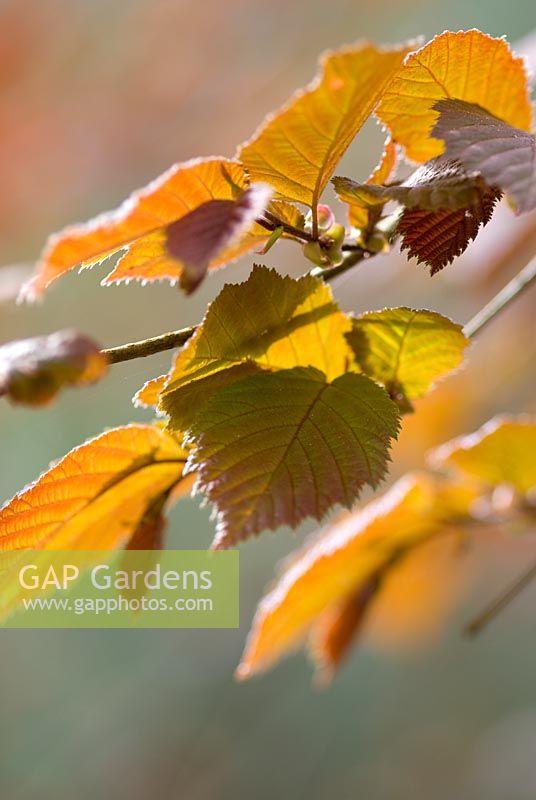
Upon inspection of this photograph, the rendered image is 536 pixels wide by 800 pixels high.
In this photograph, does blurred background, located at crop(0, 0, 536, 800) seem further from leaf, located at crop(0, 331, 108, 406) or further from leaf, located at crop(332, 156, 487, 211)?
leaf, located at crop(0, 331, 108, 406)

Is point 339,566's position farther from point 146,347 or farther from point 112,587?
point 146,347

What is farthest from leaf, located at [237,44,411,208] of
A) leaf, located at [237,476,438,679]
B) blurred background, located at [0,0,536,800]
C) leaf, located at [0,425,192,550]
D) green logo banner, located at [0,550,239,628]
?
blurred background, located at [0,0,536,800]

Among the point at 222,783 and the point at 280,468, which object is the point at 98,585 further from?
the point at 222,783

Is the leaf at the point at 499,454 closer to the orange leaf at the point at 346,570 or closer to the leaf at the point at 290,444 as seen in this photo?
the orange leaf at the point at 346,570

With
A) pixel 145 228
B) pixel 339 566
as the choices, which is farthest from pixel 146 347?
pixel 339 566

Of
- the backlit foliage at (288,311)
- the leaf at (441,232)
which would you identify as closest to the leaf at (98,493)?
the backlit foliage at (288,311)

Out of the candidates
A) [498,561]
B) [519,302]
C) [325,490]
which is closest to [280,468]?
[325,490]

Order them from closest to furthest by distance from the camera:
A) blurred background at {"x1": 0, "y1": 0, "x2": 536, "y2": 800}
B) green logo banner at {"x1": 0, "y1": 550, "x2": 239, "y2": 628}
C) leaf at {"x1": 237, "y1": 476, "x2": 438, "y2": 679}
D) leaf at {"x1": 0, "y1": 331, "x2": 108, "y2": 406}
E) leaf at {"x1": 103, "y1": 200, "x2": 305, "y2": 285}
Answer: leaf at {"x1": 0, "y1": 331, "x2": 108, "y2": 406}, leaf at {"x1": 103, "y1": 200, "x2": 305, "y2": 285}, green logo banner at {"x1": 0, "y1": 550, "x2": 239, "y2": 628}, leaf at {"x1": 237, "y1": 476, "x2": 438, "y2": 679}, blurred background at {"x1": 0, "y1": 0, "x2": 536, "y2": 800}
